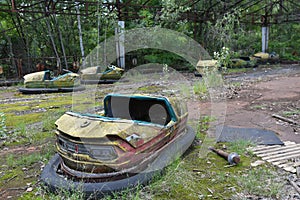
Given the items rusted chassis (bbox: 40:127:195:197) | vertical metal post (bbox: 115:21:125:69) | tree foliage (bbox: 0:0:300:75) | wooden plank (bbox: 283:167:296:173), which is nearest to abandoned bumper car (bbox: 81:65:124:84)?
tree foliage (bbox: 0:0:300:75)

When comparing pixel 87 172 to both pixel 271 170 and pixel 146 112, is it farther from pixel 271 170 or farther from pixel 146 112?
pixel 271 170

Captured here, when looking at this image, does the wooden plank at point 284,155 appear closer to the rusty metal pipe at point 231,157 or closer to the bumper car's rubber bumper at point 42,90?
the rusty metal pipe at point 231,157

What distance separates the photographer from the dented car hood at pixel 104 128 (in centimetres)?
161

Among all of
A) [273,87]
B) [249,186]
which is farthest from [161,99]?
[273,87]

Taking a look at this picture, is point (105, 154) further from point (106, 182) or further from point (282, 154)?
point (282, 154)

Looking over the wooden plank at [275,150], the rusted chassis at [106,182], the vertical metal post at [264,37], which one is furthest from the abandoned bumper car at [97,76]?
the vertical metal post at [264,37]

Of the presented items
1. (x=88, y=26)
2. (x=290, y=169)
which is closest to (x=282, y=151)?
(x=290, y=169)

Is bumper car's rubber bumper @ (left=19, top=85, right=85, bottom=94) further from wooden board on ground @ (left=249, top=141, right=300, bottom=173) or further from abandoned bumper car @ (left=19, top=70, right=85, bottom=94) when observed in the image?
wooden board on ground @ (left=249, top=141, right=300, bottom=173)

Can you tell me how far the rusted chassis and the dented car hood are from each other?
0.21m

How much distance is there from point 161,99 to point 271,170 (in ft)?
3.35

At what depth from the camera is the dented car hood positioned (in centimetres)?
161

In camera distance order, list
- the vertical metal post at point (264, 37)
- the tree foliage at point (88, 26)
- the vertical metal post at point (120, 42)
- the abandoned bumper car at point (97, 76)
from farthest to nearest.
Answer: the vertical metal post at point (264, 37) < the vertical metal post at point (120, 42) < the tree foliage at point (88, 26) < the abandoned bumper car at point (97, 76)

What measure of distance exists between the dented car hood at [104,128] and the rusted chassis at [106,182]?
0.21m

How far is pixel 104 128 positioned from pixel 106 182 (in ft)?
1.11
